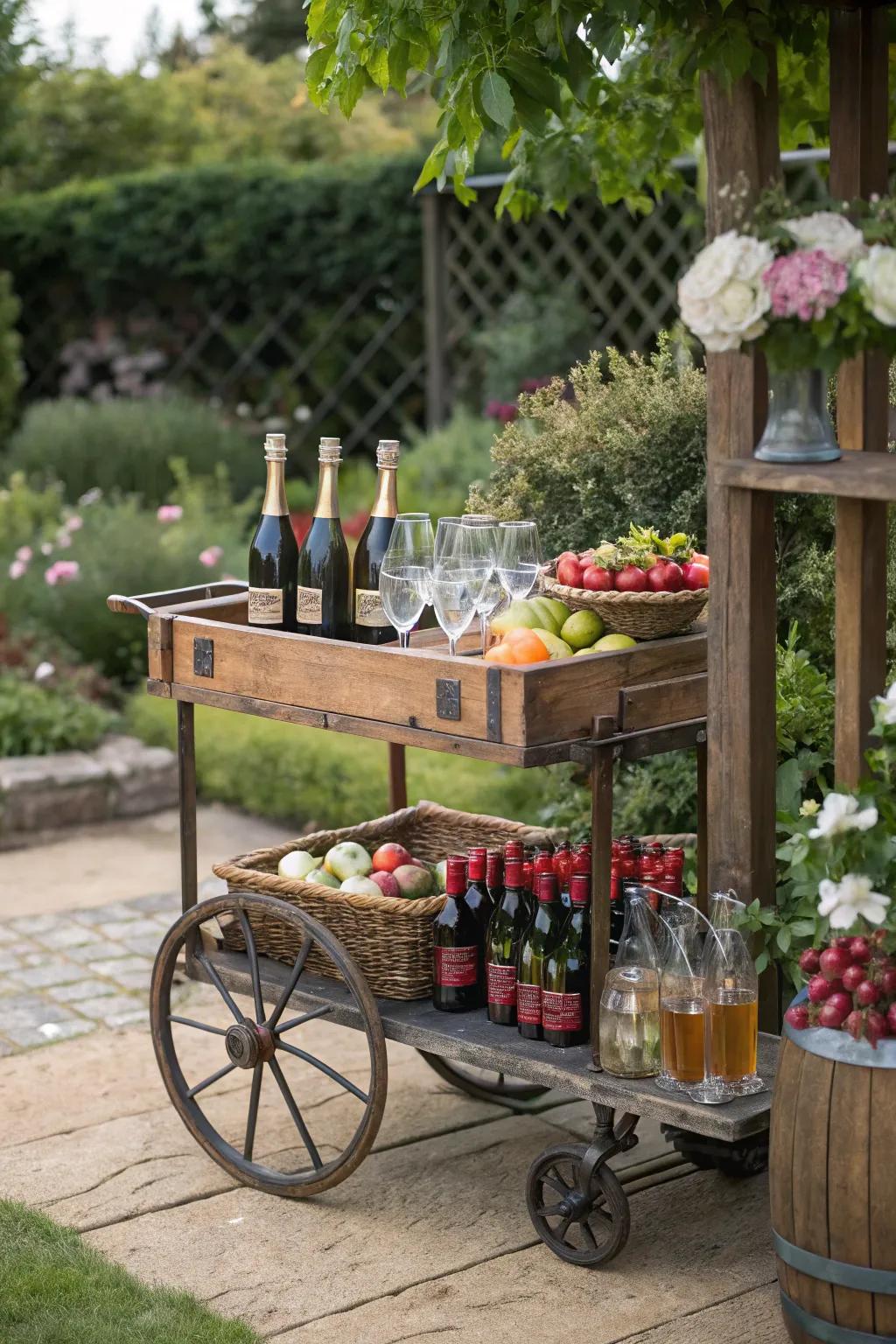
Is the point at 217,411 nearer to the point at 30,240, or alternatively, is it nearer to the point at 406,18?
the point at 30,240

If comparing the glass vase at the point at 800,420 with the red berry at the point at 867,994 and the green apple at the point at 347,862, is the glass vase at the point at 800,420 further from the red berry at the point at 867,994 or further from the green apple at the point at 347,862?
the green apple at the point at 347,862

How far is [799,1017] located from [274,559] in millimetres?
1373

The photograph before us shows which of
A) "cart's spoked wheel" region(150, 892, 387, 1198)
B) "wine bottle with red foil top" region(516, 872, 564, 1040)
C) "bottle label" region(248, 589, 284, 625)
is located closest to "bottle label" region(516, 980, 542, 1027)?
"wine bottle with red foil top" region(516, 872, 564, 1040)

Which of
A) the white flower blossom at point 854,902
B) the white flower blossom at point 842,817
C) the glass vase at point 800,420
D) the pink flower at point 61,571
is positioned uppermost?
the glass vase at point 800,420

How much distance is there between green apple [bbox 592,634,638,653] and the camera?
2.93m

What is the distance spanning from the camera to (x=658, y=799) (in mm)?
3920

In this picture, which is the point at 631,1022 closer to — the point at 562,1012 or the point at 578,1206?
the point at 562,1012

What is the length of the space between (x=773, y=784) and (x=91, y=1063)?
6.11 ft

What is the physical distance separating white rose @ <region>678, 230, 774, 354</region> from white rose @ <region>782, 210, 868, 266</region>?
48 mm

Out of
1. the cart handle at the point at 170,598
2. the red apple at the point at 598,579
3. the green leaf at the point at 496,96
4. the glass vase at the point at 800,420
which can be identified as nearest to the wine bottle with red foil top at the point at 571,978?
the red apple at the point at 598,579

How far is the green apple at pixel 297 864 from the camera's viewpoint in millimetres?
3402

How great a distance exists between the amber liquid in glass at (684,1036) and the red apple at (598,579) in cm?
70

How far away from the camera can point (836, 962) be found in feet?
8.15

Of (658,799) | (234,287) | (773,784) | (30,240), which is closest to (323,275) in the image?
(234,287)
